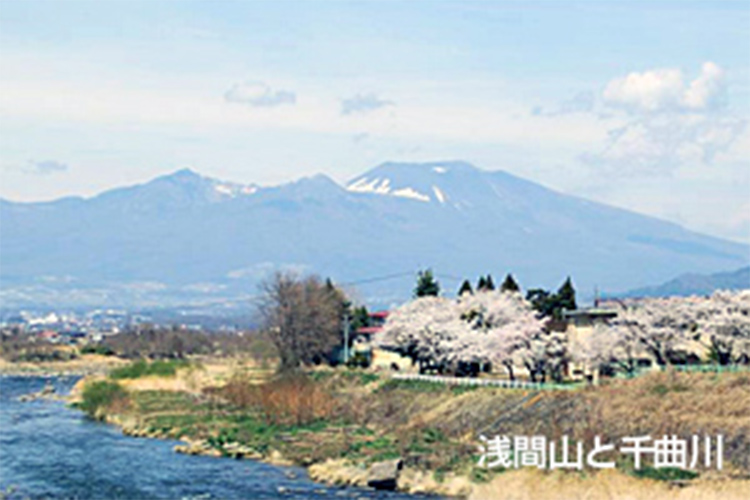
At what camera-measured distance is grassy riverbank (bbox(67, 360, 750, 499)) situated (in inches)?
1852

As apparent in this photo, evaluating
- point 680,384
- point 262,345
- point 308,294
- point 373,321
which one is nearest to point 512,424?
point 680,384

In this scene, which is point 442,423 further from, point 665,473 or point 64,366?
point 64,366

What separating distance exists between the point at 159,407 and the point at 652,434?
42.1 m

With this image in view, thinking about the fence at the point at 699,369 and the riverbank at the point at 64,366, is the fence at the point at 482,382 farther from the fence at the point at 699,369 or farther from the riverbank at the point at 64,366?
the riverbank at the point at 64,366

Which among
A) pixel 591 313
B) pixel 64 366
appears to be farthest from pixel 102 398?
pixel 64 366

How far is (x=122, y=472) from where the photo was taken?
56.9m

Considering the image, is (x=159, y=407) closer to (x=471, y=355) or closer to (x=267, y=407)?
(x=267, y=407)

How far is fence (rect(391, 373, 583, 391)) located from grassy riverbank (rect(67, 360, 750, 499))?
44.5 inches

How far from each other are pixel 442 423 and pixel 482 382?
26.8 ft

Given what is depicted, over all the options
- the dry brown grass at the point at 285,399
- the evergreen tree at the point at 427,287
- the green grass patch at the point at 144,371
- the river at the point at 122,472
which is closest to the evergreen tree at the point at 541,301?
the evergreen tree at the point at 427,287

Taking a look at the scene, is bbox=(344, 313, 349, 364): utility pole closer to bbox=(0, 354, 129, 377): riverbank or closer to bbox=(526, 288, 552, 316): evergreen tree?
bbox=(526, 288, 552, 316): evergreen tree

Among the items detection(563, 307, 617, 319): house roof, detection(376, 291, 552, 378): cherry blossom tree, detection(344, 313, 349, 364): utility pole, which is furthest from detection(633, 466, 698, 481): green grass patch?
detection(344, 313, 349, 364): utility pole

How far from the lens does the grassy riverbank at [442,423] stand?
47.0 m

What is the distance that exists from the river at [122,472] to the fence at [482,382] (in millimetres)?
17730
